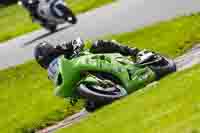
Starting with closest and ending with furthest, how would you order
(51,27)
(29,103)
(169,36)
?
(29,103) < (169,36) < (51,27)

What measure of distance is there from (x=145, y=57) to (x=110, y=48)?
32.3 inches

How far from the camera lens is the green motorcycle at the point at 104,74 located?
13102mm

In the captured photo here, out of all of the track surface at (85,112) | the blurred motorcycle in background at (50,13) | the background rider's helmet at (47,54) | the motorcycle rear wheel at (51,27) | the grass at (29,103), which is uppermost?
the background rider's helmet at (47,54)

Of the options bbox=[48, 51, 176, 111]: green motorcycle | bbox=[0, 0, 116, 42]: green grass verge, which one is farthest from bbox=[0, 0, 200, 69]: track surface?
bbox=[48, 51, 176, 111]: green motorcycle

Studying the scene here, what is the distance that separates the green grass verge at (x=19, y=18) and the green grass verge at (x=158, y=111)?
1109 inches

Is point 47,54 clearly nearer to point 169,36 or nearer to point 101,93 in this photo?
point 101,93

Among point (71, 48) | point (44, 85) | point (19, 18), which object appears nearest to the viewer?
point (71, 48)

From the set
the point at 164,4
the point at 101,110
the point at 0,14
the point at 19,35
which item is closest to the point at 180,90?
the point at 101,110

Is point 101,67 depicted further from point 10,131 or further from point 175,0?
point 175,0

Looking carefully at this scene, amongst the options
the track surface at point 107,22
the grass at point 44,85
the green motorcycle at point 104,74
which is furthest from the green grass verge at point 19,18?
the green motorcycle at point 104,74

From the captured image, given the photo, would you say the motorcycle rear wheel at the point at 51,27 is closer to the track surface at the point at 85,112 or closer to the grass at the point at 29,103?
the grass at the point at 29,103

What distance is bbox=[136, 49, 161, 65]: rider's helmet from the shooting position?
1338cm

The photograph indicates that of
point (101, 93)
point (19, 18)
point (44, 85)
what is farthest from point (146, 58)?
point (19, 18)

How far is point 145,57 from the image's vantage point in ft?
43.9
